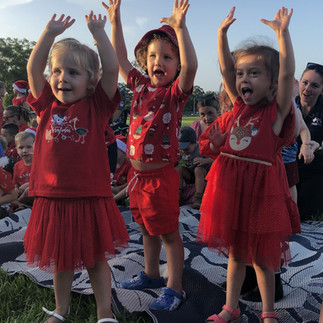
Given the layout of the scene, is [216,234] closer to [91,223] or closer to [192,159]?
[91,223]

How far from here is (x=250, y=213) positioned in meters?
2.00

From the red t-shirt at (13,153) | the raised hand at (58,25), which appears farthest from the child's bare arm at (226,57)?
the red t-shirt at (13,153)

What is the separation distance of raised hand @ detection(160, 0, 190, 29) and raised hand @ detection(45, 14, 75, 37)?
0.52 meters

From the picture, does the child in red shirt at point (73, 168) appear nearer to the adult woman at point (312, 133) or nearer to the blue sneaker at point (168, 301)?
the blue sneaker at point (168, 301)

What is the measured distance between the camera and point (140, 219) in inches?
98.1

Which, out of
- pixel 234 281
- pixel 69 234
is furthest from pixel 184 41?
pixel 234 281

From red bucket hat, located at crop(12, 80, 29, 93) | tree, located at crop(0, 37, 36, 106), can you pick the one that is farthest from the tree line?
red bucket hat, located at crop(12, 80, 29, 93)

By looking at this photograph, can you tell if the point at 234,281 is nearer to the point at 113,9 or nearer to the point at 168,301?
the point at 168,301

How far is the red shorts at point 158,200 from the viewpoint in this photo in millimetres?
2330

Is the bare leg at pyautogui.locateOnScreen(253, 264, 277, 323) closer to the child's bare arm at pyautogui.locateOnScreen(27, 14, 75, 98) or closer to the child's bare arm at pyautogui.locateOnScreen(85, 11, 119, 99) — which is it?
the child's bare arm at pyautogui.locateOnScreen(85, 11, 119, 99)

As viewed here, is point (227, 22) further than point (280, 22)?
Yes

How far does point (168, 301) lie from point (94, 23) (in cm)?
158

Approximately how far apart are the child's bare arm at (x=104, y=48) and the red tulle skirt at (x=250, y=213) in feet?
2.52

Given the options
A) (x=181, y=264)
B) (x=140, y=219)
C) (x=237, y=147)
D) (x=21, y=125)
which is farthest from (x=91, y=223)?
(x=21, y=125)
